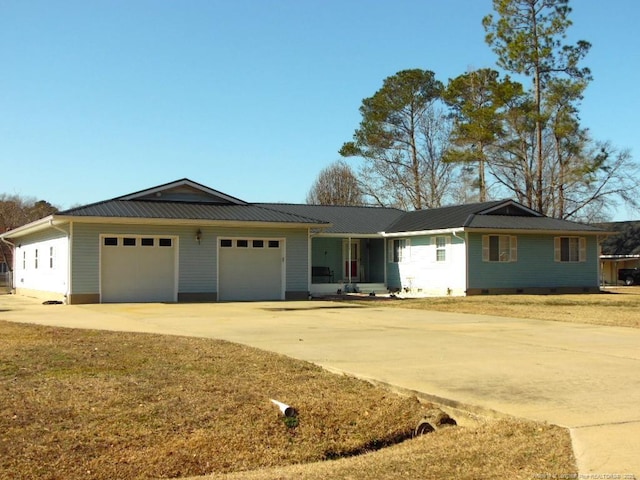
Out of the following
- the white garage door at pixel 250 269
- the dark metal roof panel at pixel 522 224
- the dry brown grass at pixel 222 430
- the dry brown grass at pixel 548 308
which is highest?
the dark metal roof panel at pixel 522 224

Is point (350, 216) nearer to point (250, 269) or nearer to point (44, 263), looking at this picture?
point (250, 269)

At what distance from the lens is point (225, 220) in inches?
→ 941

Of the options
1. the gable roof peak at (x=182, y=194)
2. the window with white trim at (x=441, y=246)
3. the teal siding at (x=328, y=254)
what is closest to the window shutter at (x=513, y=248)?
the window with white trim at (x=441, y=246)

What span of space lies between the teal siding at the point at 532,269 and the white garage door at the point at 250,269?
25.3ft

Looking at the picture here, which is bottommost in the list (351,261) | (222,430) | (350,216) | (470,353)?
(222,430)

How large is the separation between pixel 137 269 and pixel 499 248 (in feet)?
46.9

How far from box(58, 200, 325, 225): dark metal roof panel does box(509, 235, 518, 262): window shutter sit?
865cm

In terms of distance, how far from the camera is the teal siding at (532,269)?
27.8 m

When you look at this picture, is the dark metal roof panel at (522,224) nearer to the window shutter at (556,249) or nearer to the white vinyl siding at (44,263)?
the window shutter at (556,249)

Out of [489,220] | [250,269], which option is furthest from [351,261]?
[250,269]

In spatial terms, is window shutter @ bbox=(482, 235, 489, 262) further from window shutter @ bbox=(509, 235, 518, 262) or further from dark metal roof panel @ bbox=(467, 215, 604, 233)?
window shutter @ bbox=(509, 235, 518, 262)

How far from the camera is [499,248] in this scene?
93.4 ft

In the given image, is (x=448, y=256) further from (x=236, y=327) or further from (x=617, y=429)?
(x=617, y=429)

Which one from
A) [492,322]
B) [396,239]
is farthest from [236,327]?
[396,239]
